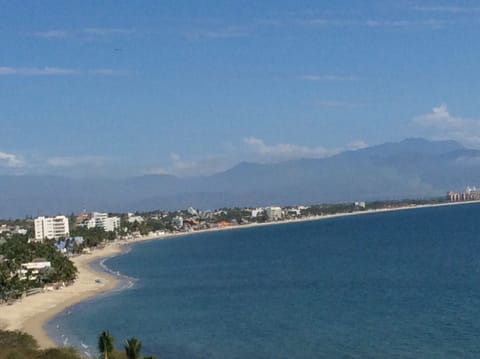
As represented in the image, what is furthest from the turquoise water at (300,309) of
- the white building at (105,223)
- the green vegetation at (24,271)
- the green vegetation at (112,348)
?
the white building at (105,223)

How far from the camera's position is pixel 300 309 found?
149 ft

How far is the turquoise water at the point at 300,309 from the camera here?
114 feet

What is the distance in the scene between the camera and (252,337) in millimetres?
37375

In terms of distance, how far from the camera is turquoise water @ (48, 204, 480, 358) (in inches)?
1372

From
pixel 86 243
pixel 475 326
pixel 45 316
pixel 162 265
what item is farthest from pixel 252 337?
pixel 86 243

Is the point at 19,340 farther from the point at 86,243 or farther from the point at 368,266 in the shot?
the point at 86,243

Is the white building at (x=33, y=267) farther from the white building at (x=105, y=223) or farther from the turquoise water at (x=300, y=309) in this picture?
the white building at (x=105, y=223)

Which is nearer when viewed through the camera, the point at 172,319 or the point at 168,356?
the point at 168,356

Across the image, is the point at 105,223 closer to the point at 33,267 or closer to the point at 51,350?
the point at 33,267

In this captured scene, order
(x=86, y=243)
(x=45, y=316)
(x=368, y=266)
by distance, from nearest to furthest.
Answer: (x=45, y=316), (x=368, y=266), (x=86, y=243)

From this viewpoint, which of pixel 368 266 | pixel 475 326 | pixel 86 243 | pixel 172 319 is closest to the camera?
pixel 475 326

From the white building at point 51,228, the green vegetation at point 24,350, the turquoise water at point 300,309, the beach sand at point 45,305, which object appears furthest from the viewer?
the white building at point 51,228

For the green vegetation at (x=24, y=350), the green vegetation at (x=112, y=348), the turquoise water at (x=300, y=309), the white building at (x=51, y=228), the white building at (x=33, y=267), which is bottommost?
the turquoise water at (x=300, y=309)

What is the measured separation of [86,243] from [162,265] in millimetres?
39656
